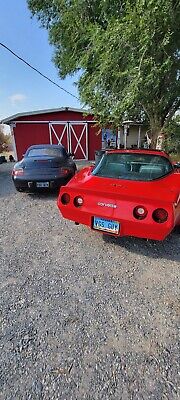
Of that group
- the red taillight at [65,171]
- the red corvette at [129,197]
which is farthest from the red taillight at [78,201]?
the red taillight at [65,171]

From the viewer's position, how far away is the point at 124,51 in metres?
7.09

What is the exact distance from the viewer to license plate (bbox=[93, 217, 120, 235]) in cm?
294

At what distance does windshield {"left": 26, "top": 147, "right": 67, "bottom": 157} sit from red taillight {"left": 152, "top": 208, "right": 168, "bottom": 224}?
448cm

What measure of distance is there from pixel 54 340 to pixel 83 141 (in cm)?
1386

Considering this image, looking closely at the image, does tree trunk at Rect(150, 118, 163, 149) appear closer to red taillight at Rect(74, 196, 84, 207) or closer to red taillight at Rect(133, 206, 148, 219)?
red taillight at Rect(74, 196, 84, 207)

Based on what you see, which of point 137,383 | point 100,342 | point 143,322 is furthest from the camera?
point 143,322

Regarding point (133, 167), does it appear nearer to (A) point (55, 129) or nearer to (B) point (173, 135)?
(B) point (173, 135)

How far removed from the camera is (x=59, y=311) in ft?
7.21

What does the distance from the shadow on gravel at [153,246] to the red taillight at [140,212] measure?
71cm

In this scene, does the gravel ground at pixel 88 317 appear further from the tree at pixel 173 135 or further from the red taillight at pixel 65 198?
the tree at pixel 173 135

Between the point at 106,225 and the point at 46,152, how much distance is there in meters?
4.47

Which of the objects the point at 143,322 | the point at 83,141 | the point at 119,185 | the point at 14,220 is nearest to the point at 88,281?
the point at 143,322

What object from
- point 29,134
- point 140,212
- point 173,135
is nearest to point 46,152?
point 140,212

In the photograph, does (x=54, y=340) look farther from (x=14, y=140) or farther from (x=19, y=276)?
(x=14, y=140)
